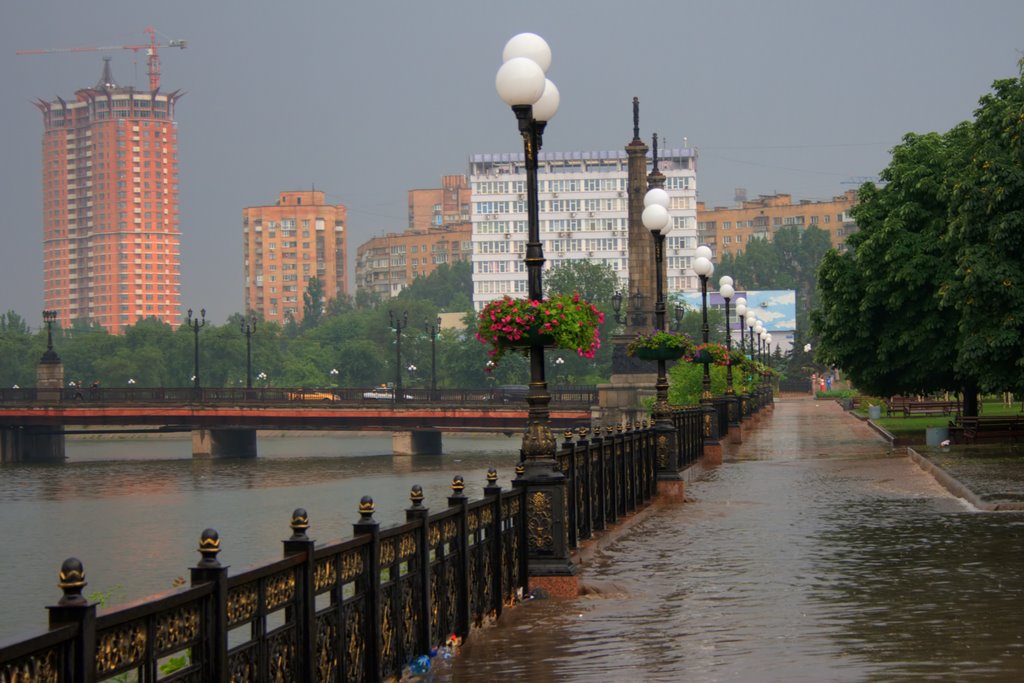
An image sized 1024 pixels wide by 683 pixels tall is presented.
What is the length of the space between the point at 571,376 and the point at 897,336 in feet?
270

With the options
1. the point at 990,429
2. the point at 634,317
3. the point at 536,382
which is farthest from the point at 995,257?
the point at 634,317

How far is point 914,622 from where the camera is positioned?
11.1 metres

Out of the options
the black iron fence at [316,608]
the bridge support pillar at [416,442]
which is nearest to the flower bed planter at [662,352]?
the black iron fence at [316,608]

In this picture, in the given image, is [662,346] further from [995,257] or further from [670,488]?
[995,257]

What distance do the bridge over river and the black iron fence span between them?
67118 millimetres

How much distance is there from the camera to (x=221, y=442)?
89.2 m

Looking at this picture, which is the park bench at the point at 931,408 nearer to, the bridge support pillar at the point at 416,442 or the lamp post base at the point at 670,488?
the bridge support pillar at the point at 416,442

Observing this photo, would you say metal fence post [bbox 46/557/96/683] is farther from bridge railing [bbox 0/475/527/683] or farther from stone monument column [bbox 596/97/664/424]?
stone monument column [bbox 596/97/664/424]

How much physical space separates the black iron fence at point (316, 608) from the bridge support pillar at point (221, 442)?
77587 mm

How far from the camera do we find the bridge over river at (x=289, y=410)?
80375 mm

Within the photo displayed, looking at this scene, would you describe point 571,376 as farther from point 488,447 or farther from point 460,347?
point 488,447

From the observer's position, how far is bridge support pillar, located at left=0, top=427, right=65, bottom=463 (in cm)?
8662

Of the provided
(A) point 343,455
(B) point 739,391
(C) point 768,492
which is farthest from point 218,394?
(C) point 768,492

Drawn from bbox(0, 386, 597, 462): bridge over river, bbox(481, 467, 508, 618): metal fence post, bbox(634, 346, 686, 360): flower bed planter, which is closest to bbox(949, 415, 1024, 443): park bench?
bbox(634, 346, 686, 360): flower bed planter
